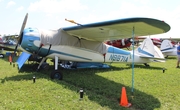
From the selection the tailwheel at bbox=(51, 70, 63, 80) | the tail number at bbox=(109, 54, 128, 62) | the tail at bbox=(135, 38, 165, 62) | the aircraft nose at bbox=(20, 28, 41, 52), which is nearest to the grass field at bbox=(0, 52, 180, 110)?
the tailwheel at bbox=(51, 70, 63, 80)

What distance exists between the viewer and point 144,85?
6660 mm

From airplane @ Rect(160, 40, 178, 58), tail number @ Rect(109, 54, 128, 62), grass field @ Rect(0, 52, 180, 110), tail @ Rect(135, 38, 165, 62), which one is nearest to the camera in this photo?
grass field @ Rect(0, 52, 180, 110)

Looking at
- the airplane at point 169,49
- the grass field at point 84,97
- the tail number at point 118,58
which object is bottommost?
the grass field at point 84,97

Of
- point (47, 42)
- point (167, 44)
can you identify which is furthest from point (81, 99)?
point (167, 44)

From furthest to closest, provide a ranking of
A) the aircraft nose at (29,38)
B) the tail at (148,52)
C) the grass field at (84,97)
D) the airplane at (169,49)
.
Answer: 1. the airplane at (169,49)
2. the tail at (148,52)
3. the aircraft nose at (29,38)
4. the grass field at (84,97)

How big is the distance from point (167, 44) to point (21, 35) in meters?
16.6

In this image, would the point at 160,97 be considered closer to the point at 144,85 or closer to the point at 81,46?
the point at 144,85

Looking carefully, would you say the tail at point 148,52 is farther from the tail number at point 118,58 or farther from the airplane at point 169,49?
the airplane at point 169,49

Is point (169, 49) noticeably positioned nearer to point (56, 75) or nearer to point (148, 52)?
Answer: point (148, 52)

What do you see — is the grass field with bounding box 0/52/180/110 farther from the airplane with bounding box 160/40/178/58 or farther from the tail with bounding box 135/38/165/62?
the airplane with bounding box 160/40/178/58

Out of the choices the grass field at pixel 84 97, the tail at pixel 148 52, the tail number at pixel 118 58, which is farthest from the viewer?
the tail at pixel 148 52

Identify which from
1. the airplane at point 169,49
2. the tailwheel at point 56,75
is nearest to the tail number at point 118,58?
the tailwheel at point 56,75

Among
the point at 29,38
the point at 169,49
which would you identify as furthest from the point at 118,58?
the point at 169,49

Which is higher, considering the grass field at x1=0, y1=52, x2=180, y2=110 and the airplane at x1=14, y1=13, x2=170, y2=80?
the airplane at x1=14, y1=13, x2=170, y2=80
